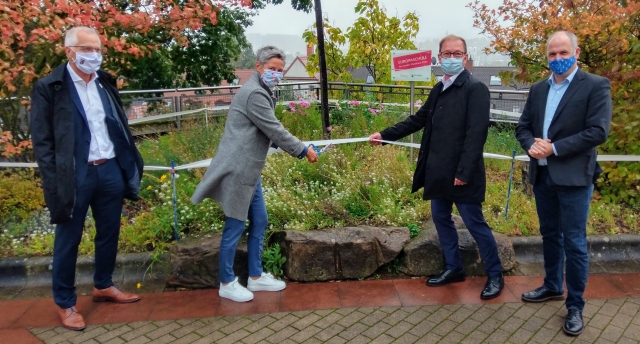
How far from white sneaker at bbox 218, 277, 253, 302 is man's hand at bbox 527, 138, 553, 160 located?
237 centimetres

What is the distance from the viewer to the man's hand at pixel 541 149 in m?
3.30

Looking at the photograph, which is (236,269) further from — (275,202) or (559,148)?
(559,148)

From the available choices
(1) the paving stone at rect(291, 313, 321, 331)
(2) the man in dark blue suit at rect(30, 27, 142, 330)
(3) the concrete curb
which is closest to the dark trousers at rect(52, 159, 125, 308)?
(2) the man in dark blue suit at rect(30, 27, 142, 330)

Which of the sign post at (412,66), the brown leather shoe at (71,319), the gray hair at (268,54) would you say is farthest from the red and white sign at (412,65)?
the brown leather shoe at (71,319)

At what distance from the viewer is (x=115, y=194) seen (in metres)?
3.67

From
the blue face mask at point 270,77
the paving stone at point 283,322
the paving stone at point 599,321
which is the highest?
the blue face mask at point 270,77

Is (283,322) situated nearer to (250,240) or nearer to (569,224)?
(250,240)

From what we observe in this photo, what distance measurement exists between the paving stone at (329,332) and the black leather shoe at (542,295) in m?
1.49

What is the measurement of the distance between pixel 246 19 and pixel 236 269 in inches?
662

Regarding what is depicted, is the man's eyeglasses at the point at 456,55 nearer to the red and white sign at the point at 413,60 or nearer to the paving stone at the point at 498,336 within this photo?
the paving stone at the point at 498,336

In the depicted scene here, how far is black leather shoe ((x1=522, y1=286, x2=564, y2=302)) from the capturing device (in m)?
3.78

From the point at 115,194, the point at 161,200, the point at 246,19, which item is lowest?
the point at 161,200

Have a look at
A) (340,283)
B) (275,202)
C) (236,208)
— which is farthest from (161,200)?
(340,283)

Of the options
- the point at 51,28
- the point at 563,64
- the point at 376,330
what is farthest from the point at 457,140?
the point at 51,28
